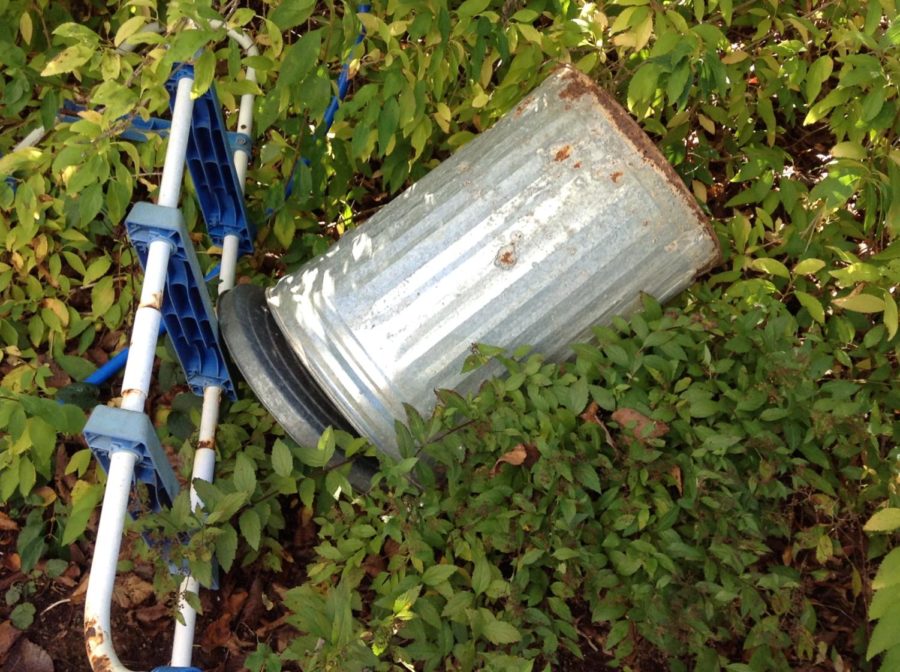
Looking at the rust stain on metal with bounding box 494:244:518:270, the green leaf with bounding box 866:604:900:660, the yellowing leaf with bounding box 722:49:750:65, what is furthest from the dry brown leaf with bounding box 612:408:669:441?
the yellowing leaf with bounding box 722:49:750:65

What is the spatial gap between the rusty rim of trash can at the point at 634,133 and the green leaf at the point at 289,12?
655mm

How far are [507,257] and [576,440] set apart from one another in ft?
1.54

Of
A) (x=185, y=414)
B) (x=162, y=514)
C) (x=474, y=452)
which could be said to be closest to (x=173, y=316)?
(x=185, y=414)

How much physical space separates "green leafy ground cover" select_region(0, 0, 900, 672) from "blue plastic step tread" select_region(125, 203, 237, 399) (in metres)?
0.15

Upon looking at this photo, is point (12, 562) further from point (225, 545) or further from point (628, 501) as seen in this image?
point (628, 501)

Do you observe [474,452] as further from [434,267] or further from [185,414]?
[185,414]

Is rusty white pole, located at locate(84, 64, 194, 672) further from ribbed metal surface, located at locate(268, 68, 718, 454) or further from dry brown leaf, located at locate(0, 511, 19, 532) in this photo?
dry brown leaf, located at locate(0, 511, 19, 532)

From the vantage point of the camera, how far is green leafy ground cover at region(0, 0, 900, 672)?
1.90 metres

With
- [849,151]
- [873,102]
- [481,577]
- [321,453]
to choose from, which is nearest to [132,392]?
[321,453]

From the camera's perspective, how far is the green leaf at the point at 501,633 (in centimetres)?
181

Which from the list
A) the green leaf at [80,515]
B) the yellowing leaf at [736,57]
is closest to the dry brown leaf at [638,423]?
the yellowing leaf at [736,57]

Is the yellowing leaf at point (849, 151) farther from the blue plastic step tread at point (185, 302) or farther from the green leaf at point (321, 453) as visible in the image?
the blue plastic step tread at point (185, 302)

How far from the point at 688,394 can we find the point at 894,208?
66cm

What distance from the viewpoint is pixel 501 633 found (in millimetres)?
1829
